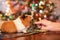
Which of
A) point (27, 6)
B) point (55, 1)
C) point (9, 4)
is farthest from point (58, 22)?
point (9, 4)

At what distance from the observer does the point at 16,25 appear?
4.88 feet

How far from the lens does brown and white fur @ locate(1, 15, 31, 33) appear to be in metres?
1.47

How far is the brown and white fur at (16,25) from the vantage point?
4.82 ft

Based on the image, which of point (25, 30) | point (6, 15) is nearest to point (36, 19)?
point (25, 30)

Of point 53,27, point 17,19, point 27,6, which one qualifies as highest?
point 27,6

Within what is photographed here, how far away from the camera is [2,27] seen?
1489mm

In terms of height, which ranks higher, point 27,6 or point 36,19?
point 27,6

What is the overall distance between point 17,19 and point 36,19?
0.19 m

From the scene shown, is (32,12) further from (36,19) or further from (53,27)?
(53,27)

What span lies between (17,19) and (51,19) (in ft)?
1.14

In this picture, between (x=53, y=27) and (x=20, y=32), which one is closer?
(x=20, y=32)

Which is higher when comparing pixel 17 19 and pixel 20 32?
pixel 17 19

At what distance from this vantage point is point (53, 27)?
160 cm

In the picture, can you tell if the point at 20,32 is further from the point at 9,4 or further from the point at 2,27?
the point at 9,4
